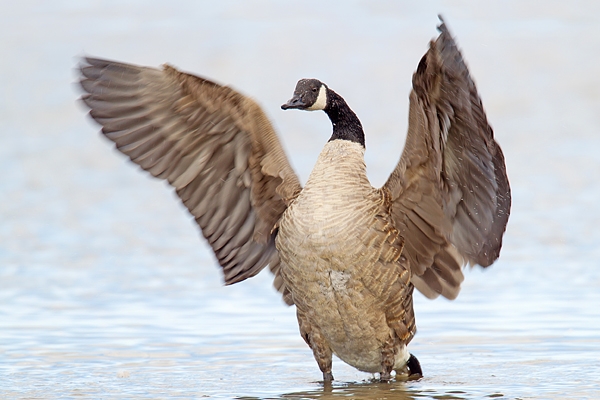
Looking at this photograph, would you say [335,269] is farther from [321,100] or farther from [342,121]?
[321,100]

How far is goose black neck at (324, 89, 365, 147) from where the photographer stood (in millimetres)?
7773

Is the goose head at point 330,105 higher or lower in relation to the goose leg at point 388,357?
higher

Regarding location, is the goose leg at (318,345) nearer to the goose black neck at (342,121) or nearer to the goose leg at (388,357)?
the goose leg at (388,357)

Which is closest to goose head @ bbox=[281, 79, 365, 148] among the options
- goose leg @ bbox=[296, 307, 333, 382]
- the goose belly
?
the goose belly

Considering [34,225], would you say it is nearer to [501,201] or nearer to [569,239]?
[569,239]

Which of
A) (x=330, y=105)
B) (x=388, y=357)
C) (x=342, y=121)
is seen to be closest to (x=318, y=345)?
(x=388, y=357)

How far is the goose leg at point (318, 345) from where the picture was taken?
7.85 metres

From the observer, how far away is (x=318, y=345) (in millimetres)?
7855

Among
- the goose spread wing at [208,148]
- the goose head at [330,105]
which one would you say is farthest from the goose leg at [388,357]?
the goose head at [330,105]

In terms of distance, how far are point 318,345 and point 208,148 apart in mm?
1634

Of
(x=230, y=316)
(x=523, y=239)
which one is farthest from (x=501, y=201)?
(x=523, y=239)

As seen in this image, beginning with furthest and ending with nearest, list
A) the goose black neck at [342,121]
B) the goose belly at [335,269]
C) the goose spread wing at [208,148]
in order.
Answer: the goose spread wing at [208,148], the goose black neck at [342,121], the goose belly at [335,269]

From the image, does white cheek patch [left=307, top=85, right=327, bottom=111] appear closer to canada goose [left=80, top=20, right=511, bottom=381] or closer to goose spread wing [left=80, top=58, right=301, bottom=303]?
canada goose [left=80, top=20, right=511, bottom=381]

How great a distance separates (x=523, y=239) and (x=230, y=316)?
170 inches
